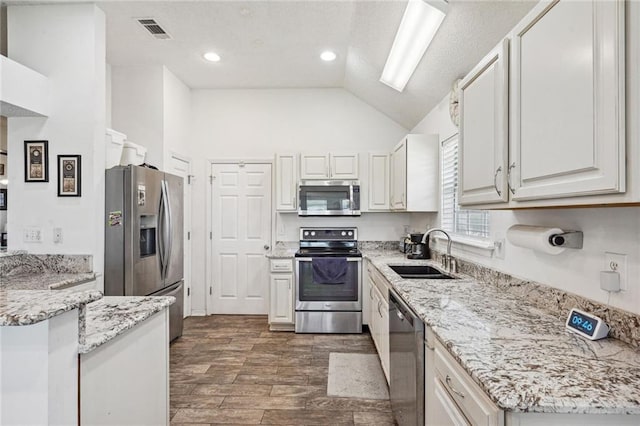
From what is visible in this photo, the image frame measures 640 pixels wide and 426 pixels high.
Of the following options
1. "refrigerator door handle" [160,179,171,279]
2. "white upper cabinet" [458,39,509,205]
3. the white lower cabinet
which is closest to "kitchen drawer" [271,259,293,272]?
"refrigerator door handle" [160,179,171,279]

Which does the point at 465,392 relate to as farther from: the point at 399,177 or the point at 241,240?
the point at 241,240

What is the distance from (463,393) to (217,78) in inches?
167

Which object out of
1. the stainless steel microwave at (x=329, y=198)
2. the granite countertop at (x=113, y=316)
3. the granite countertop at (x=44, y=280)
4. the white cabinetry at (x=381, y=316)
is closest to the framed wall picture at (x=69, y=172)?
the granite countertop at (x=44, y=280)

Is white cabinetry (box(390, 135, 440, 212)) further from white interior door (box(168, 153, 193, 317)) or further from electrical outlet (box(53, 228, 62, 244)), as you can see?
electrical outlet (box(53, 228, 62, 244))

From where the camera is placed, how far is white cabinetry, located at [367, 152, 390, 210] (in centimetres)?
422

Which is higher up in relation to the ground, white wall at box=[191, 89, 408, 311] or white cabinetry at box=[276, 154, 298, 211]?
white wall at box=[191, 89, 408, 311]

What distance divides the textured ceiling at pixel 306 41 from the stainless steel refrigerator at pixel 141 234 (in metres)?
1.31

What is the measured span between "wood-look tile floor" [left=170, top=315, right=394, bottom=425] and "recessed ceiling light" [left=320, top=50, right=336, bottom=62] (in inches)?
121

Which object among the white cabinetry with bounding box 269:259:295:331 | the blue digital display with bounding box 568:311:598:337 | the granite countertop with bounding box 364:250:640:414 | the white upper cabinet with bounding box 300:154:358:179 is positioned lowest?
the white cabinetry with bounding box 269:259:295:331

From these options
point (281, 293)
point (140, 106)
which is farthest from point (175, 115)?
point (281, 293)

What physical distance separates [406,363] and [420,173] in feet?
6.90

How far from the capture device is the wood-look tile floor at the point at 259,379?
2.33 metres

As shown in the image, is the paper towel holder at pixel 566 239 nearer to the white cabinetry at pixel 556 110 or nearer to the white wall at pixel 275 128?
the white cabinetry at pixel 556 110

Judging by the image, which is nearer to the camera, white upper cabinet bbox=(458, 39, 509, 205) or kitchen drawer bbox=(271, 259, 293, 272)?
white upper cabinet bbox=(458, 39, 509, 205)
